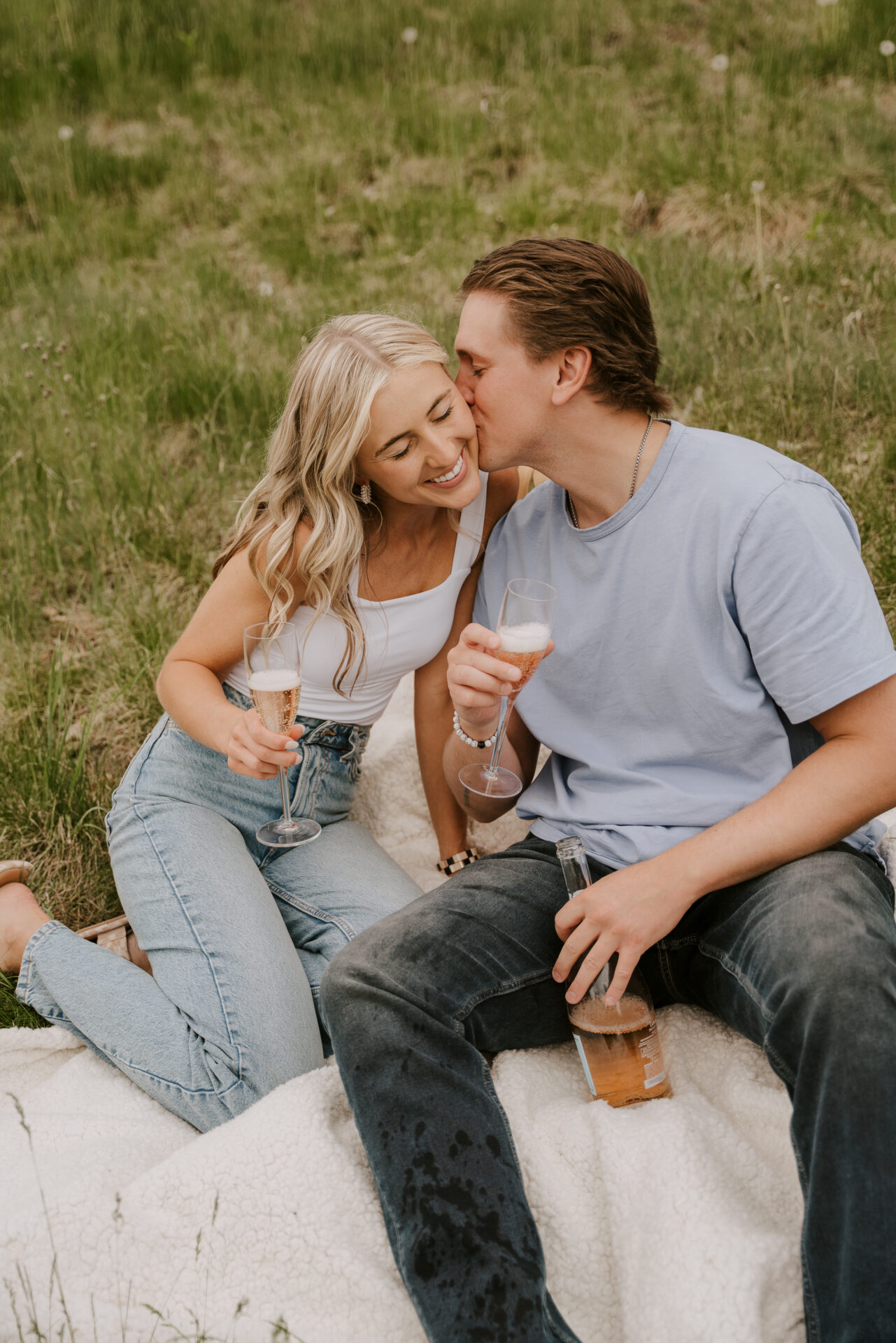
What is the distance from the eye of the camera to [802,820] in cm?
217

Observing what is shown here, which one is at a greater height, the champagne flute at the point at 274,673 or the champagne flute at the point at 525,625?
the champagne flute at the point at 525,625

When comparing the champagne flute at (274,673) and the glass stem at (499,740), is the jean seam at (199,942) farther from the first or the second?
the glass stem at (499,740)

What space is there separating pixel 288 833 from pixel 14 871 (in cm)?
98

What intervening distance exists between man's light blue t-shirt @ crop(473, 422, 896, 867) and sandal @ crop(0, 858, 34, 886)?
5.19 ft

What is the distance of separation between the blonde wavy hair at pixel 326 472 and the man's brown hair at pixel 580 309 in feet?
0.83

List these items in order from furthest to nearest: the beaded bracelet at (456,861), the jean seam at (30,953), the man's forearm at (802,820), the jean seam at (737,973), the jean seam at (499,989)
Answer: the beaded bracelet at (456,861)
the jean seam at (30,953)
the jean seam at (499,989)
the man's forearm at (802,820)
the jean seam at (737,973)

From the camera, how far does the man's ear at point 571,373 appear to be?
8.68ft

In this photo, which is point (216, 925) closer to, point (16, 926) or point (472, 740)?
point (16, 926)

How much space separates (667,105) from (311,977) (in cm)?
676

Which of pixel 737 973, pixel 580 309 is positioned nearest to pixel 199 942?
pixel 737 973

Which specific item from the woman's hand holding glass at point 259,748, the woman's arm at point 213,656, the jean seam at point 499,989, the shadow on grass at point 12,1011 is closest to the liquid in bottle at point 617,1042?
the jean seam at point 499,989

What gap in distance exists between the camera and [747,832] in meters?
2.18

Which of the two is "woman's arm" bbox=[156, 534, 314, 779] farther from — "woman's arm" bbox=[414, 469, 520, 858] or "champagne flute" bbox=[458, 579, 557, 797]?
"champagne flute" bbox=[458, 579, 557, 797]

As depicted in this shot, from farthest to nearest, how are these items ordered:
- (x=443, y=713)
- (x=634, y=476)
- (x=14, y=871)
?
(x=443, y=713) < (x=14, y=871) < (x=634, y=476)
